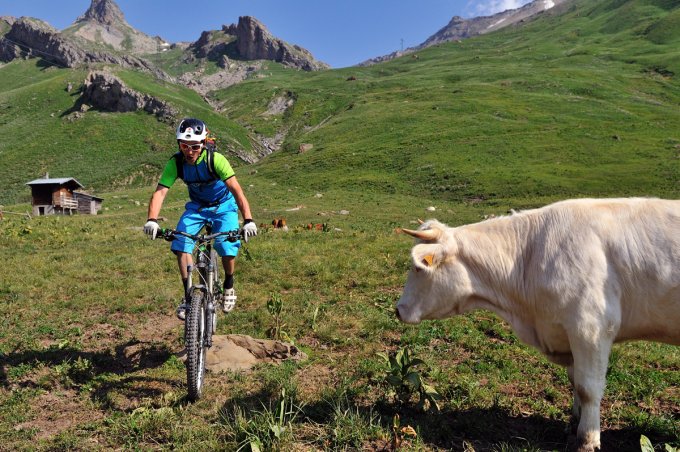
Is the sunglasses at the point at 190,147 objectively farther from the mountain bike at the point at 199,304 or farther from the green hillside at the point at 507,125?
the green hillside at the point at 507,125

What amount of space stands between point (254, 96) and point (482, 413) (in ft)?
457

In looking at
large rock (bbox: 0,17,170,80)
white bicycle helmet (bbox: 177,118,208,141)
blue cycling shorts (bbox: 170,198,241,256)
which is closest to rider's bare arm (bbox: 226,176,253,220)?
blue cycling shorts (bbox: 170,198,241,256)

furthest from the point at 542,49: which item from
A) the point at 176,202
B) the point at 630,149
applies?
the point at 176,202

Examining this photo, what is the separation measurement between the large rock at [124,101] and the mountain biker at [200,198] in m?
86.4

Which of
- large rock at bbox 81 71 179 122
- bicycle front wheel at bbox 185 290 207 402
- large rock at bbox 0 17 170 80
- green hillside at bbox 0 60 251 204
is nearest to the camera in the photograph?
bicycle front wheel at bbox 185 290 207 402

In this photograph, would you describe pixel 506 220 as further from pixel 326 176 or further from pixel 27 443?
pixel 326 176

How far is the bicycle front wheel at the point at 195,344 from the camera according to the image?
5.42 meters

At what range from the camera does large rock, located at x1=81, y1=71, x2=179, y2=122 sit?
282 feet

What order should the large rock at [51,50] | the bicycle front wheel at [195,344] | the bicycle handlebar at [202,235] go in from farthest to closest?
1. the large rock at [51,50]
2. the bicycle handlebar at [202,235]
3. the bicycle front wheel at [195,344]

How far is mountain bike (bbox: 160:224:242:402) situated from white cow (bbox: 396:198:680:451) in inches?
102

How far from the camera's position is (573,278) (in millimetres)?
4246

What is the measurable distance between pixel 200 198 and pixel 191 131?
1.20m

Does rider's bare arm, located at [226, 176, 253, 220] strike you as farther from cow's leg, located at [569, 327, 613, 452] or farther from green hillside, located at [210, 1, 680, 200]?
green hillside, located at [210, 1, 680, 200]

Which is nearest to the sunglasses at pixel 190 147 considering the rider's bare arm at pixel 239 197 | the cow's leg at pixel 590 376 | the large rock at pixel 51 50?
the rider's bare arm at pixel 239 197
